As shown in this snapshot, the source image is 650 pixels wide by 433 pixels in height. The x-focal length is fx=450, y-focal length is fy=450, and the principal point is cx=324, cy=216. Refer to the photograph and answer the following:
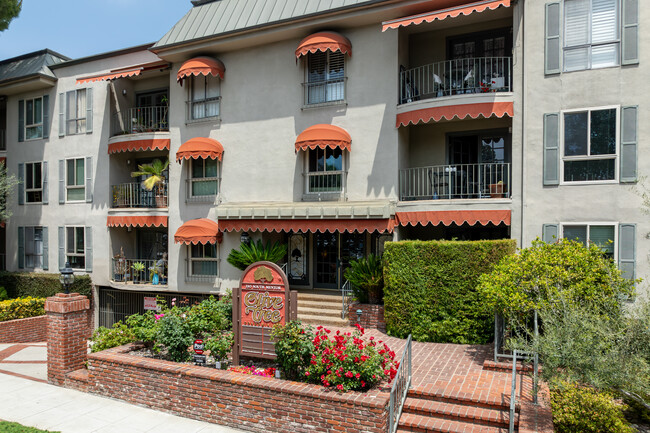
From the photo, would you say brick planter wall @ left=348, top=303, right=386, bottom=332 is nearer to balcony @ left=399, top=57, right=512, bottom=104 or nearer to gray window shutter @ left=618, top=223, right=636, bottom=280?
gray window shutter @ left=618, top=223, right=636, bottom=280

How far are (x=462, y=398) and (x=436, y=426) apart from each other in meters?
0.83

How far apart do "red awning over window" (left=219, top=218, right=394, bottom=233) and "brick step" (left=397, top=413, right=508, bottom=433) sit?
697cm

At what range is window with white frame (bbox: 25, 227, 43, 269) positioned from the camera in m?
22.9

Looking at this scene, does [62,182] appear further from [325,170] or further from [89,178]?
[325,170]

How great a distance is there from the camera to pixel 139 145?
19.5 m

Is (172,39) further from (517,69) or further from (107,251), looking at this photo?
(517,69)

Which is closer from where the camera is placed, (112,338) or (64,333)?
(64,333)

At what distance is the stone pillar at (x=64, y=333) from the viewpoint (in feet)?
38.5

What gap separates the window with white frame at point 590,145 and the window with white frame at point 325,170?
7.34 m

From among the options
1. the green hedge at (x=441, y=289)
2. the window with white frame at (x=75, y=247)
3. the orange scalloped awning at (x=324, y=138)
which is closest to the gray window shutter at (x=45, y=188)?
the window with white frame at (x=75, y=247)

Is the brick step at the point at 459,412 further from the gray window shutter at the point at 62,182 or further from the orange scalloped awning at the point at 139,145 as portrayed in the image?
the gray window shutter at the point at 62,182

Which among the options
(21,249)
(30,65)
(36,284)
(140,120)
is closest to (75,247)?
(36,284)

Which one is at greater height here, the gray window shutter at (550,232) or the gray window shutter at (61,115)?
the gray window shutter at (61,115)

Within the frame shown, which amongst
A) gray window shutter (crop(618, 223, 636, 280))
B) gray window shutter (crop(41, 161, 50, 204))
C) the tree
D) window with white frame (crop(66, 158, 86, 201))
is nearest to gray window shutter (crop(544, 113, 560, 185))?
gray window shutter (crop(618, 223, 636, 280))
